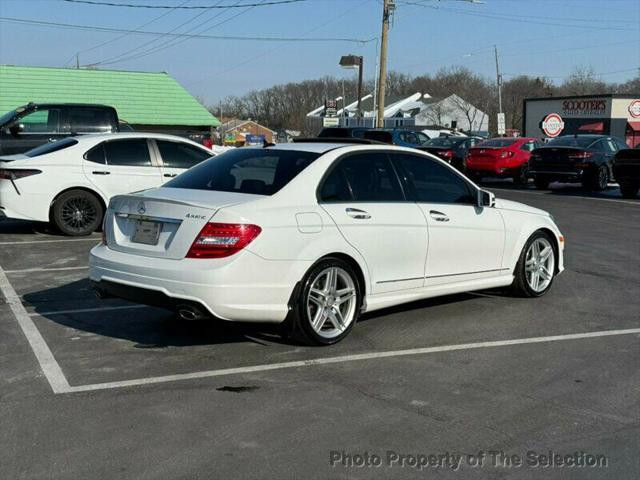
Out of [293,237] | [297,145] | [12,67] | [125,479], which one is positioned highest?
[12,67]

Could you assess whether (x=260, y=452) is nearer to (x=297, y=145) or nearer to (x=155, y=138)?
(x=297, y=145)

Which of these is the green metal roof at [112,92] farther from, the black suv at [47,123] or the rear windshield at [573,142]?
the black suv at [47,123]

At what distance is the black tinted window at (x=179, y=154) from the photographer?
484 inches

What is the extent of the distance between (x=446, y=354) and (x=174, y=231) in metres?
2.22

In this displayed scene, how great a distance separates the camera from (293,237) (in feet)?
19.4

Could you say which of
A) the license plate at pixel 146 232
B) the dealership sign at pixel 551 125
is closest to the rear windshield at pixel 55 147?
the license plate at pixel 146 232

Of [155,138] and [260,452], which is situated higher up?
[155,138]

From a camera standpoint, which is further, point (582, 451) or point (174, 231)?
point (174, 231)

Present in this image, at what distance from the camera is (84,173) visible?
463 inches

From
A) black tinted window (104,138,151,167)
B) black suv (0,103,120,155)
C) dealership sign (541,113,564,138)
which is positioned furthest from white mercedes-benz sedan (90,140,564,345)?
dealership sign (541,113,564,138)

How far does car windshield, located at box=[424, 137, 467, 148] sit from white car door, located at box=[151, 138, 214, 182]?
16.7 meters

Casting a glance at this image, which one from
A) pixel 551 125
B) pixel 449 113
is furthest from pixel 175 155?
pixel 449 113

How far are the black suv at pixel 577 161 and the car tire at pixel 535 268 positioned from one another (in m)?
14.8

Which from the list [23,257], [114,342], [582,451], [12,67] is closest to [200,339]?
[114,342]
